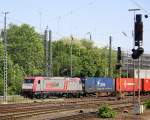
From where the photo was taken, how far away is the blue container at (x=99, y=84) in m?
67.6

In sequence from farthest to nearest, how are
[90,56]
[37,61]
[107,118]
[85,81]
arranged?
1. [90,56]
2. [37,61]
3. [85,81]
4. [107,118]

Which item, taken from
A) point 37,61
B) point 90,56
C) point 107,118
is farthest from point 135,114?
point 90,56

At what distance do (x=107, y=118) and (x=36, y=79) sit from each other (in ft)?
105

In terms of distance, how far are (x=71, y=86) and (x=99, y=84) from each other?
6.98 metres

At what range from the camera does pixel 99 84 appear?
69250 mm

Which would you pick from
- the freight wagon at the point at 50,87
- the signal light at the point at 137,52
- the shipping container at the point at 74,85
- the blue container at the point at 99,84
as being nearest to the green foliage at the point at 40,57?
the blue container at the point at 99,84

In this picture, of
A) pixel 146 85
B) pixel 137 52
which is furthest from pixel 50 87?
pixel 137 52

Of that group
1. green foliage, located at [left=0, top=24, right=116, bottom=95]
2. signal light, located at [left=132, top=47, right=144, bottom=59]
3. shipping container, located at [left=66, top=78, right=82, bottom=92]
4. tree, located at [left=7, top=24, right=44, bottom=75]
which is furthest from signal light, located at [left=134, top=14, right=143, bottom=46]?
tree, located at [left=7, top=24, right=44, bottom=75]

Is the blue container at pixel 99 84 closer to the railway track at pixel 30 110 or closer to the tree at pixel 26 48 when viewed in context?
the tree at pixel 26 48

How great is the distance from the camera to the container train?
193ft

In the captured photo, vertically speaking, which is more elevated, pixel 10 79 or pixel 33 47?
pixel 33 47

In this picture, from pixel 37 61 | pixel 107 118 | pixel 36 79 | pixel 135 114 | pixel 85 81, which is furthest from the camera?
pixel 37 61

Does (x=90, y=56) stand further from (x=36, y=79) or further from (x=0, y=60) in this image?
(x=36, y=79)

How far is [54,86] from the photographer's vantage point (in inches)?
2404
